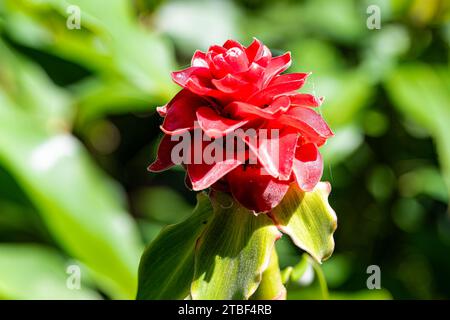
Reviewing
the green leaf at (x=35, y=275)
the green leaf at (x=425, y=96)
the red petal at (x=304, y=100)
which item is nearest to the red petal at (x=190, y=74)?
the red petal at (x=304, y=100)

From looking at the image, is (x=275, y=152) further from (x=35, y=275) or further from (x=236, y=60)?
(x=35, y=275)

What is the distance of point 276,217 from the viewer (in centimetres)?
82

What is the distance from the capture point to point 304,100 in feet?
2.66

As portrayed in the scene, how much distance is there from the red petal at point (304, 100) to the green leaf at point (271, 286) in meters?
0.18

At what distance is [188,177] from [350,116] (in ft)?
2.71

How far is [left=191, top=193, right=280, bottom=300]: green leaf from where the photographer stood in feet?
2.63

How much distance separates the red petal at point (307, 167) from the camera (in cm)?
79

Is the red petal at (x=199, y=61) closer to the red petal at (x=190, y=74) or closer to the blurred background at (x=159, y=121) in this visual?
the red petal at (x=190, y=74)

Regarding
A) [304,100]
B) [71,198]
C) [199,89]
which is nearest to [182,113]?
[199,89]

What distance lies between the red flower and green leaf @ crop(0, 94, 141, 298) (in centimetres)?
55

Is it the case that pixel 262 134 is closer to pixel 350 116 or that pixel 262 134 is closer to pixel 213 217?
pixel 213 217

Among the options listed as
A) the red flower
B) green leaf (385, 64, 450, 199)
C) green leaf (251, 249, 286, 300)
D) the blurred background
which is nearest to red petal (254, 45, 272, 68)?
the red flower

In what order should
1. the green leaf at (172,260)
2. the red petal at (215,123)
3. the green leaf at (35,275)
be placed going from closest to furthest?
the red petal at (215,123), the green leaf at (172,260), the green leaf at (35,275)

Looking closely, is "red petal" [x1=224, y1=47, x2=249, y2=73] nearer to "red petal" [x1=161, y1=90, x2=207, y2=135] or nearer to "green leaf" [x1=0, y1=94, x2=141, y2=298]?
"red petal" [x1=161, y1=90, x2=207, y2=135]
